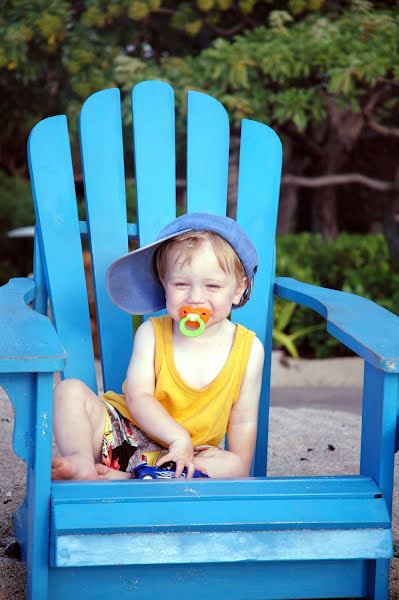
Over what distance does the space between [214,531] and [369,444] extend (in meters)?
0.38

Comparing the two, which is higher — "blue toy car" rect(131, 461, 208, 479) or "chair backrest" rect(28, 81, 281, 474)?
"chair backrest" rect(28, 81, 281, 474)

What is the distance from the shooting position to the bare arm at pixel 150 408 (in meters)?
2.01

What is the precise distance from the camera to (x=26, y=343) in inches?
65.2

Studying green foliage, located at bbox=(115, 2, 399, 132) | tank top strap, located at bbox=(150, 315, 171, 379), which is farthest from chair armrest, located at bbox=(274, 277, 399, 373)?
green foliage, located at bbox=(115, 2, 399, 132)

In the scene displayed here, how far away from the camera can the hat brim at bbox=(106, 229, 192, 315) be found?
224 cm

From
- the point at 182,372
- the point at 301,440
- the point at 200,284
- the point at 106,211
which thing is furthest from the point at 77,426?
the point at 301,440

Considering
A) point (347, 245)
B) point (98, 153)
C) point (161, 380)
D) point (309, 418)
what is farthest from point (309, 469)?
point (347, 245)

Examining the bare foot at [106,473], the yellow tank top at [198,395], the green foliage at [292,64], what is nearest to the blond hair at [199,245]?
the yellow tank top at [198,395]

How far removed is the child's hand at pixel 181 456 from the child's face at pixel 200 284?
0.28 m

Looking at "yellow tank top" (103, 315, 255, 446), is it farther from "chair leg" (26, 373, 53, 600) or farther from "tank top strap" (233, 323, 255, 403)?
"chair leg" (26, 373, 53, 600)

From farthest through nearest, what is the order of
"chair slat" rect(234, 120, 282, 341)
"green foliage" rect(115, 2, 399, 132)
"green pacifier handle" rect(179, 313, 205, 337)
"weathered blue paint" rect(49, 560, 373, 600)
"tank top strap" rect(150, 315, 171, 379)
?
"green foliage" rect(115, 2, 399, 132)
"chair slat" rect(234, 120, 282, 341)
"tank top strap" rect(150, 315, 171, 379)
"green pacifier handle" rect(179, 313, 205, 337)
"weathered blue paint" rect(49, 560, 373, 600)

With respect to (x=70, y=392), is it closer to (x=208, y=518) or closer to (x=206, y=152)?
(x=208, y=518)

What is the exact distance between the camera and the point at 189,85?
207 inches

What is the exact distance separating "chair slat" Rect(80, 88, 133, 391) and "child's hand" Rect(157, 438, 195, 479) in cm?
51
